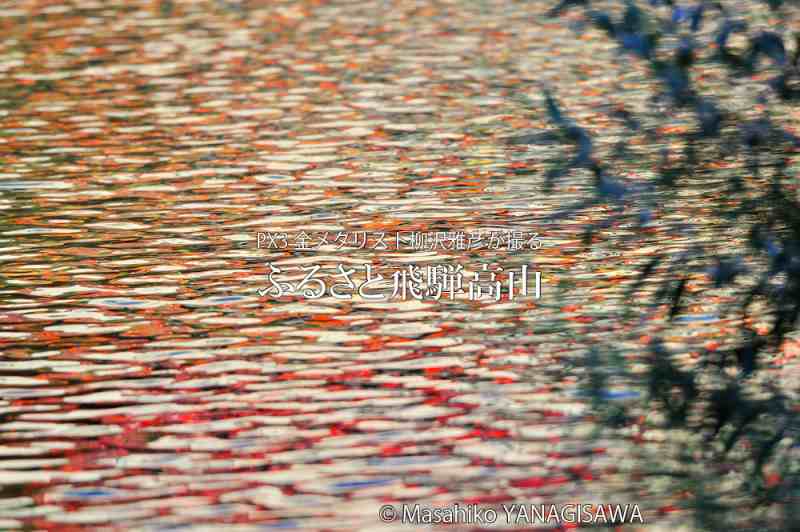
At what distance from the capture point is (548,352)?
8.35 meters

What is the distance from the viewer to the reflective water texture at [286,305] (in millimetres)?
6887

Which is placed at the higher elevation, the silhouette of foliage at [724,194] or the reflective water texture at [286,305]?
the silhouette of foliage at [724,194]

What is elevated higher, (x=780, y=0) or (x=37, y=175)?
(x=780, y=0)

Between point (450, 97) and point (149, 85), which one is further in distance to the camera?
point (149, 85)

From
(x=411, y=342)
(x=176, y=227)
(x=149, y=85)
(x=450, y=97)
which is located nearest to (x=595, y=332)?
(x=411, y=342)

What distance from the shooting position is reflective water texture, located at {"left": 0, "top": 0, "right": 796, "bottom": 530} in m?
6.89

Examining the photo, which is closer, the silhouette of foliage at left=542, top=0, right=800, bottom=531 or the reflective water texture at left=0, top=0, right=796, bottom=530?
the silhouette of foliage at left=542, top=0, right=800, bottom=531

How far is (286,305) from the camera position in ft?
30.8

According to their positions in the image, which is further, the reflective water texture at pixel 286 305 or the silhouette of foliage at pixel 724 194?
the reflective water texture at pixel 286 305

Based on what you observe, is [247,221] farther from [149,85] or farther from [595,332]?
[149,85]

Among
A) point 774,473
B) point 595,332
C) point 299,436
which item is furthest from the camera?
point 595,332

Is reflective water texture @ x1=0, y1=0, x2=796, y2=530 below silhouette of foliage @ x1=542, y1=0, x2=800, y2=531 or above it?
below

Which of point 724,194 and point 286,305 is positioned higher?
point 724,194

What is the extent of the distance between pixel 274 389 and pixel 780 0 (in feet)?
9.60
